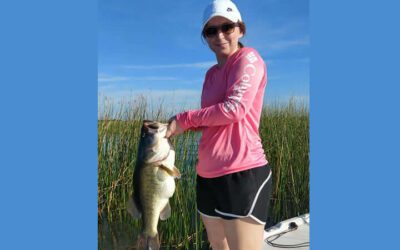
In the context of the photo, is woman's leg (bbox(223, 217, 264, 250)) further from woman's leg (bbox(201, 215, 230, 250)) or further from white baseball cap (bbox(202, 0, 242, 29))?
white baseball cap (bbox(202, 0, 242, 29))

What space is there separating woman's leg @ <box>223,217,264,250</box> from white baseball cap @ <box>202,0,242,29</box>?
860mm

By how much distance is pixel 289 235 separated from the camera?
9.48 feet

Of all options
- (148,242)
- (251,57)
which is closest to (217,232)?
(148,242)

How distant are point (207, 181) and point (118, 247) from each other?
7.41 feet

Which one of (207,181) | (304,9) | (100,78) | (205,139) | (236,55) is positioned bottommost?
(207,181)

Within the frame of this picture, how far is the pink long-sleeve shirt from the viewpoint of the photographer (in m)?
1.37

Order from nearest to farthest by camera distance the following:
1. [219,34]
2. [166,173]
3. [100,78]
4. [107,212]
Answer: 1. [219,34]
2. [166,173]
3. [107,212]
4. [100,78]

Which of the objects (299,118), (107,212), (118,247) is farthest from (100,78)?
(299,118)

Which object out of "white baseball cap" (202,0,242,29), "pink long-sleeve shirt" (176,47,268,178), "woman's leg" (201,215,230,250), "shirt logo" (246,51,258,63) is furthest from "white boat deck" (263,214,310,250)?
"white baseball cap" (202,0,242,29)

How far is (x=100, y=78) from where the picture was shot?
156 inches

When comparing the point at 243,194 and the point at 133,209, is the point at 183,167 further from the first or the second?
the point at 243,194

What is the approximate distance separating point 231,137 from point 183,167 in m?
1.87

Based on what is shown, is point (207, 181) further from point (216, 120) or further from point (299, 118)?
point (299, 118)

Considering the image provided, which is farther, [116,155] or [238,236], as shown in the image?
[116,155]
